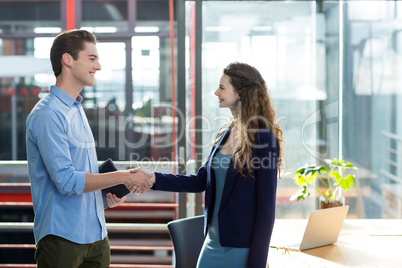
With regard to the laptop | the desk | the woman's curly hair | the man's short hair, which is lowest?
the desk

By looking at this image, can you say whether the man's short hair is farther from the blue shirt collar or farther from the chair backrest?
the chair backrest

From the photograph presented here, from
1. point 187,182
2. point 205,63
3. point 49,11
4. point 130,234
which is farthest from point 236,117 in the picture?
point 49,11

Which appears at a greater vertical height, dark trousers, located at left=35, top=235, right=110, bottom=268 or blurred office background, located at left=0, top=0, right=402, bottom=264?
blurred office background, located at left=0, top=0, right=402, bottom=264

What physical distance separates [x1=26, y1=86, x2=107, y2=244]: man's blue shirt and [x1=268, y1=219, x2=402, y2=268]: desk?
698 mm

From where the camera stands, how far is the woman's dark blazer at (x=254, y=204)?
1434 millimetres

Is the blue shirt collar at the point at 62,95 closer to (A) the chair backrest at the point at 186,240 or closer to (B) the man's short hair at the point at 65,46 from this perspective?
(B) the man's short hair at the point at 65,46

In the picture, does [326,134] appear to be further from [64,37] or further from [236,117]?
[64,37]

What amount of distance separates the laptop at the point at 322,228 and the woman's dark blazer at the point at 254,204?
0.38m

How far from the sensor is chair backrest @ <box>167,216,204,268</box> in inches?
76.4

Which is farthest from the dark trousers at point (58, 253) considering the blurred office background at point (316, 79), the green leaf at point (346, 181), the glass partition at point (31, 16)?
the glass partition at point (31, 16)

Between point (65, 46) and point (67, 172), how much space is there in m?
0.44

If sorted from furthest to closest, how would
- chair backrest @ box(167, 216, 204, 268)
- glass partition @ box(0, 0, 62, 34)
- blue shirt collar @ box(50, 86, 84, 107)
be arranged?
glass partition @ box(0, 0, 62, 34), chair backrest @ box(167, 216, 204, 268), blue shirt collar @ box(50, 86, 84, 107)

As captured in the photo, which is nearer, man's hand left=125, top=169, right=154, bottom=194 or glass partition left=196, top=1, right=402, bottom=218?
man's hand left=125, top=169, right=154, bottom=194

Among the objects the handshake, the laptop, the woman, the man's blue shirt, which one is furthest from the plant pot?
the man's blue shirt
